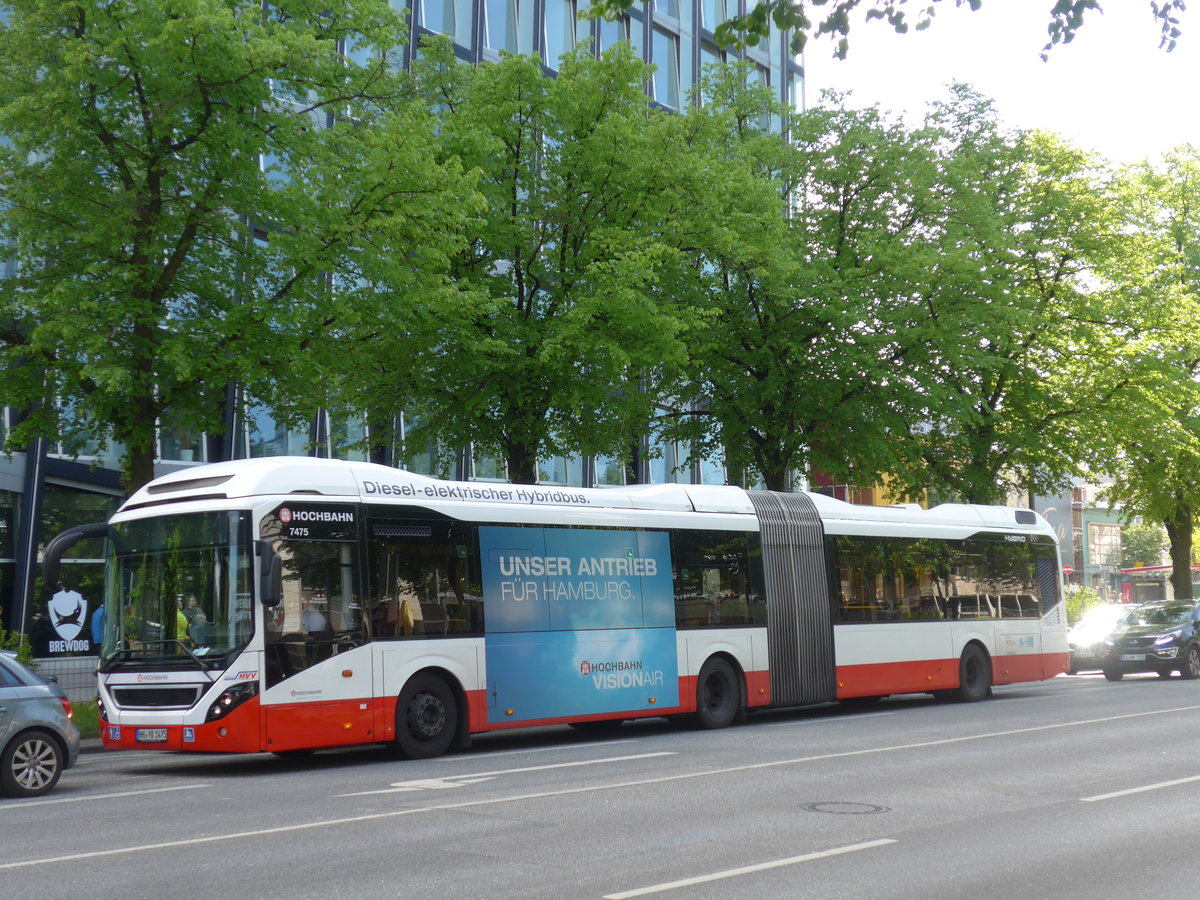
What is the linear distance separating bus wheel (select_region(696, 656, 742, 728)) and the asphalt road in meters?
1.86

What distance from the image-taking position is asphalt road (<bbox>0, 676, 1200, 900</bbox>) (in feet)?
24.6

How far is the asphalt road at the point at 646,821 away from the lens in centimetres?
750

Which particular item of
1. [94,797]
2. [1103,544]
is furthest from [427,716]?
[1103,544]

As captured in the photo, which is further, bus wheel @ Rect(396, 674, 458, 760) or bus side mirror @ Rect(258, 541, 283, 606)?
bus wheel @ Rect(396, 674, 458, 760)

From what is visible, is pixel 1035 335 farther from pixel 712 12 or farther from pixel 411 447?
pixel 712 12

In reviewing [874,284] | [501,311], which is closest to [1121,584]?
[874,284]

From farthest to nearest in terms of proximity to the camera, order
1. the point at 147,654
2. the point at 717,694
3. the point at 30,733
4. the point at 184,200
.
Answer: the point at 717,694 → the point at 184,200 → the point at 147,654 → the point at 30,733

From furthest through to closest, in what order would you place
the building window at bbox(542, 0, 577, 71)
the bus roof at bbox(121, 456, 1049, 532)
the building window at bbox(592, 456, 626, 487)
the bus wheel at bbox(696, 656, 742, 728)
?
the building window at bbox(592, 456, 626, 487), the building window at bbox(542, 0, 577, 71), the bus wheel at bbox(696, 656, 742, 728), the bus roof at bbox(121, 456, 1049, 532)

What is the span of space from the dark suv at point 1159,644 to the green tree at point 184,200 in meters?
18.5

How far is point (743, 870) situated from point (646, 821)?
194cm

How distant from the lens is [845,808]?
10.3 m

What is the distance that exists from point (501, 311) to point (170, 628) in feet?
33.7

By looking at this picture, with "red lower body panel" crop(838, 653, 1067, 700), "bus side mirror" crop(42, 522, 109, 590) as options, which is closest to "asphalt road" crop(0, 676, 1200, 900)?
"bus side mirror" crop(42, 522, 109, 590)

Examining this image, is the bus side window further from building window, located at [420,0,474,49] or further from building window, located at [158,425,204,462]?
building window, located at [420,0,474,49]
